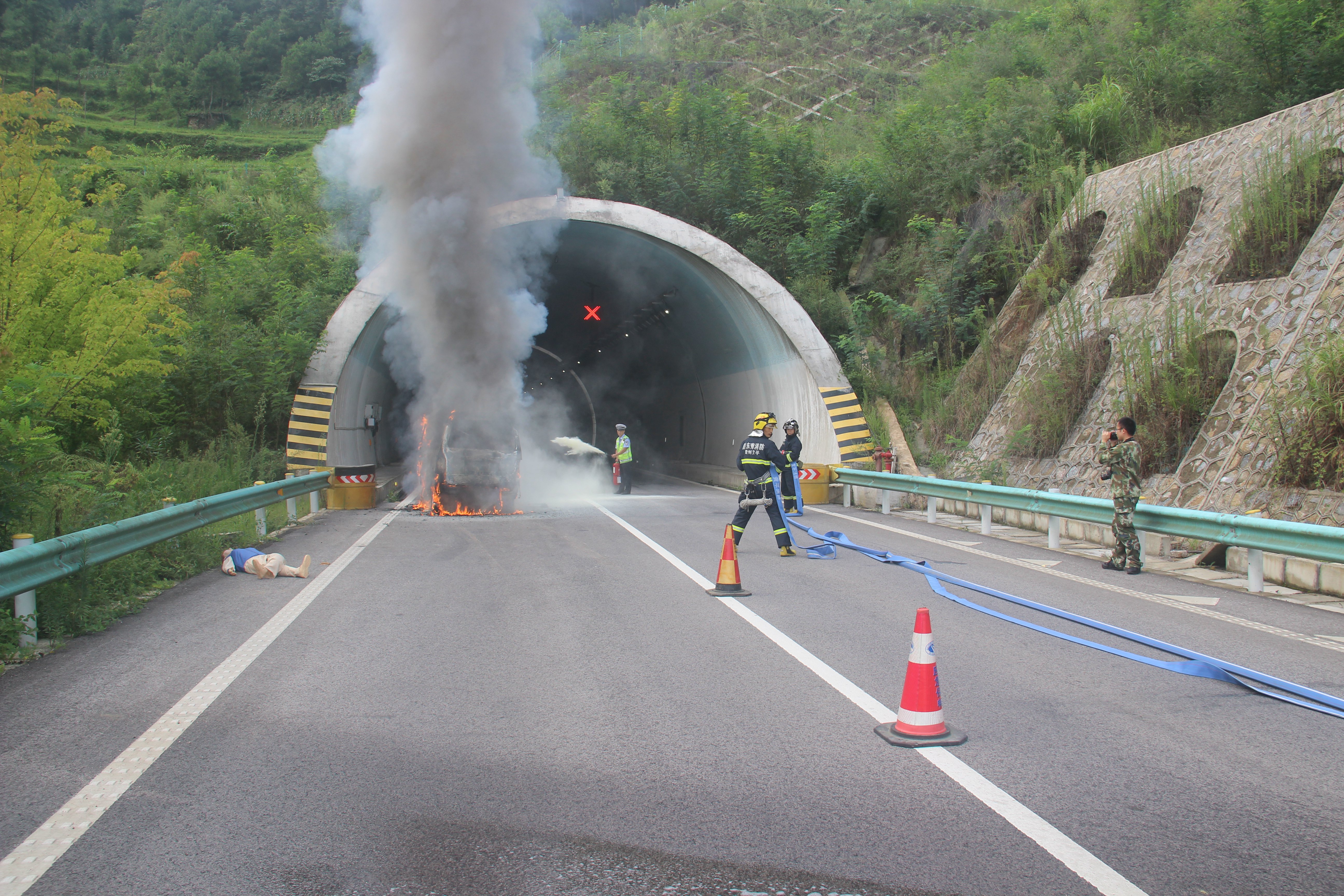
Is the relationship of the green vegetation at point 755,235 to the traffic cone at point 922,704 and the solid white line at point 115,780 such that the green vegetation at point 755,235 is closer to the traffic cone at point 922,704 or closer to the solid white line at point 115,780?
the solid white line at point 115,780

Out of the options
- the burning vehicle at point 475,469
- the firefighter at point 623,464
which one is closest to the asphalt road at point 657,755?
the burning vehicle at point 475,469

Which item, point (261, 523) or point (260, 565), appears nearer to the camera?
point (260, 565)

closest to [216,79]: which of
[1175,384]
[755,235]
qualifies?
[755,235]

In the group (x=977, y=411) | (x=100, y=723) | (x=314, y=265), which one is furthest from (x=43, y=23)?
(x=100, y=723)

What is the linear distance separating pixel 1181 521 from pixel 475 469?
10998 mm

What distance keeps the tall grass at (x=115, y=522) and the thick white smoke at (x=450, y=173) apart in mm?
4307

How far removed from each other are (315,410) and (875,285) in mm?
12832

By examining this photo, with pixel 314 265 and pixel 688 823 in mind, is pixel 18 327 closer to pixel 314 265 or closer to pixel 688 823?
pixel 314 265

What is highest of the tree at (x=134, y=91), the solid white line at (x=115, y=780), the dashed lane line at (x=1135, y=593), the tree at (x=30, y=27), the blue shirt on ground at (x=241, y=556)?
the tree at (x=30, y=27)

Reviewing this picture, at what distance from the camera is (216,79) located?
204 ft

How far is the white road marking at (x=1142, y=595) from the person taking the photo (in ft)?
21.2

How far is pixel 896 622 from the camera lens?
691 cm

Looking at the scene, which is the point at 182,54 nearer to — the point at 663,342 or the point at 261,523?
the point at 663,342

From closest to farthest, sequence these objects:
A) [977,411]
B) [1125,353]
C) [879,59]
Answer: [1125,353] → [977,411] → [879,59]
